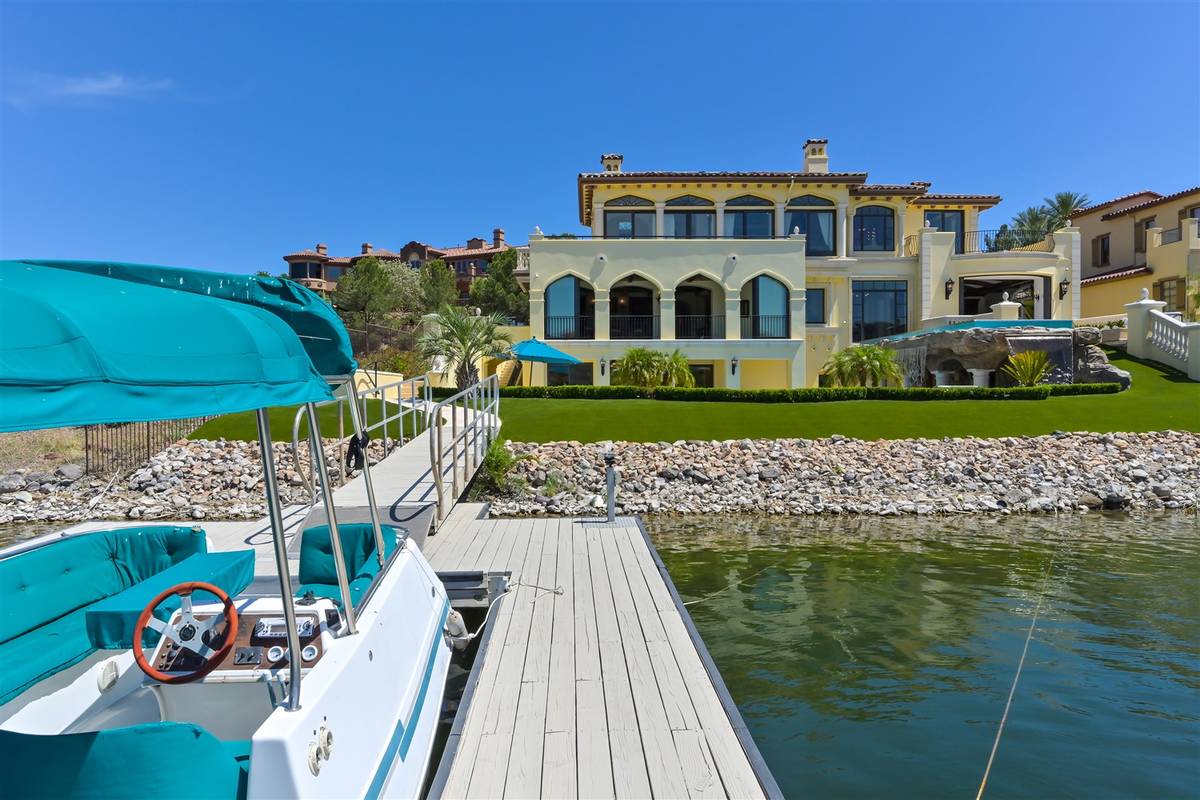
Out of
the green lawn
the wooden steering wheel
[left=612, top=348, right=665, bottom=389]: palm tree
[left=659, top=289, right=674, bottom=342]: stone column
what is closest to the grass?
the green lawn

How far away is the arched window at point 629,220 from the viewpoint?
1270 inches

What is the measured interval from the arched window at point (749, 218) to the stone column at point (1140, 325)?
1452cm

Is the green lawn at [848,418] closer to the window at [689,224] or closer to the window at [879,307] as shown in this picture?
the window at [879,307]

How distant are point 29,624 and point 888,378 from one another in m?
24.9

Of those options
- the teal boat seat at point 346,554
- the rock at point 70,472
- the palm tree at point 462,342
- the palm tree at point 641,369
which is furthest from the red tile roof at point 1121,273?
the rock at point 70,472

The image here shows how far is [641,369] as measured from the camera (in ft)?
81.8

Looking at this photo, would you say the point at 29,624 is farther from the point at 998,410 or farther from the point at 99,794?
the point at 998,410

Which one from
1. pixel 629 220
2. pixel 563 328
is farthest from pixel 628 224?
pixel 563 328

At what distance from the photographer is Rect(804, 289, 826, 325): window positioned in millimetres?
32781

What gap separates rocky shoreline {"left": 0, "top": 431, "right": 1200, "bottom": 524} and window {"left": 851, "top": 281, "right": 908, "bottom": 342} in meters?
15.7

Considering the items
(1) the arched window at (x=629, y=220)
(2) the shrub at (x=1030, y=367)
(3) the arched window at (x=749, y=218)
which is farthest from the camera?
(3) the arched window at (x=749, y=218)

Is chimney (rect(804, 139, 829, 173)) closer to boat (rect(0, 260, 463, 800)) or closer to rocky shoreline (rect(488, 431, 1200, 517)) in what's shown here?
rocky shoreline (rect(488, 431, 1200, 517))

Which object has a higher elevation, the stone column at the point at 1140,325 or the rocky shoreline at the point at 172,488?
the stone column at the point at 1140,325

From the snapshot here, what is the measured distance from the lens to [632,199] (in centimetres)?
3222
